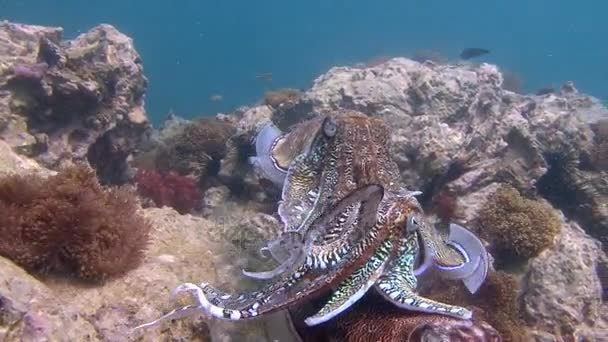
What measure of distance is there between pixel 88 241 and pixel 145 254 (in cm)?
66

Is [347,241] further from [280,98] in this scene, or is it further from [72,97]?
[280,98]

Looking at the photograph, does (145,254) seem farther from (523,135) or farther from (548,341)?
(523,135)

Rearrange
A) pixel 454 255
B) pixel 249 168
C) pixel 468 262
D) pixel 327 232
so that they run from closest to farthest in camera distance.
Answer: pixel 327 232, pixel 468 262, pixel 454 255, pixel 249 168

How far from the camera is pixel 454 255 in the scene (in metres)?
4.60

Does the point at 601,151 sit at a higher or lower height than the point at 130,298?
lower

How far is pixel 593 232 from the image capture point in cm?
929

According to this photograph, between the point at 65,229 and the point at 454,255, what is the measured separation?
11.7 feet

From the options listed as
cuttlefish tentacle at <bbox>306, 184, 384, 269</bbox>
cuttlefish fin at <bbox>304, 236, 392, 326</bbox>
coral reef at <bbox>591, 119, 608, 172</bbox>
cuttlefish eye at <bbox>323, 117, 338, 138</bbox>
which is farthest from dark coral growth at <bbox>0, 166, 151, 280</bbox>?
coral reef at <bbox>591, 119, 608, 172</bbox>

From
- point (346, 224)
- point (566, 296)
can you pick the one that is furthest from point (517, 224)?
point (346, 224)

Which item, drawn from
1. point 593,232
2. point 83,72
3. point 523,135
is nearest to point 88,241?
point 83,72

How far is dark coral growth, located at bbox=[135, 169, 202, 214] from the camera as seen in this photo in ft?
27.1

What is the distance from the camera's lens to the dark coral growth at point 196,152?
31.2 ft

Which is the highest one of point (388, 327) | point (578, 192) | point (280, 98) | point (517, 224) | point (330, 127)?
point (330, 127)

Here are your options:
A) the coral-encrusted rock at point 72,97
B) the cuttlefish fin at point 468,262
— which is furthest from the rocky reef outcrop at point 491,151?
the coral-encrusted rock at point 72,97
